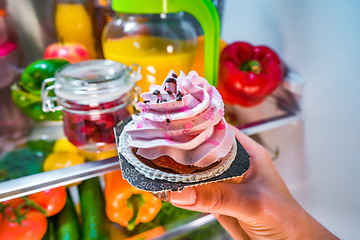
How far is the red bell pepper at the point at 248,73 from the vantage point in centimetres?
95

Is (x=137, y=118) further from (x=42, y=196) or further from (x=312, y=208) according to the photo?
(x=312, y=208)

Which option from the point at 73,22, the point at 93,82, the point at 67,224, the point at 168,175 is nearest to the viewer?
the point at 168,175

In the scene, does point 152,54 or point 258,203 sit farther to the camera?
point 152,54

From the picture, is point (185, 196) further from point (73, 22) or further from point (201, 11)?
point (73, 22)

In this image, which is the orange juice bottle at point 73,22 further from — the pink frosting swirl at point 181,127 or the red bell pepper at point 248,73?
the pink frosting swirl at point 181,127

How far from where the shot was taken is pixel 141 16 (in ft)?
2.67

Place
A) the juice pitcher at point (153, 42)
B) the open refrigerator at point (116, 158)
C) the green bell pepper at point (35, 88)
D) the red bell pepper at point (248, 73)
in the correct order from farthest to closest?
the red bell pepper at point (248, 73)
the green bell pepper at point (35, 88)
the juice pitcher at point (153, 42)
the open refrigerator at point (116, 158)

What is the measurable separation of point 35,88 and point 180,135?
57 centimetres

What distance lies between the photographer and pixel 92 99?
673 mm

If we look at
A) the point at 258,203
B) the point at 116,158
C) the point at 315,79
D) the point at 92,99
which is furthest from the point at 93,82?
the point at 315,79

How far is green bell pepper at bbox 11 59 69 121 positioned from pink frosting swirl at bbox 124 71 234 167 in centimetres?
45

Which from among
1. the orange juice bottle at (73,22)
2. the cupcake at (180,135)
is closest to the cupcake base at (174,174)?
the cupcake at (180,135)

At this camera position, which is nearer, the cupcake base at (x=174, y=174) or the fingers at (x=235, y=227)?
the cupcake base at (x=174, y=174)

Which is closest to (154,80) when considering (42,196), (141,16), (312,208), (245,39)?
(141,16)
